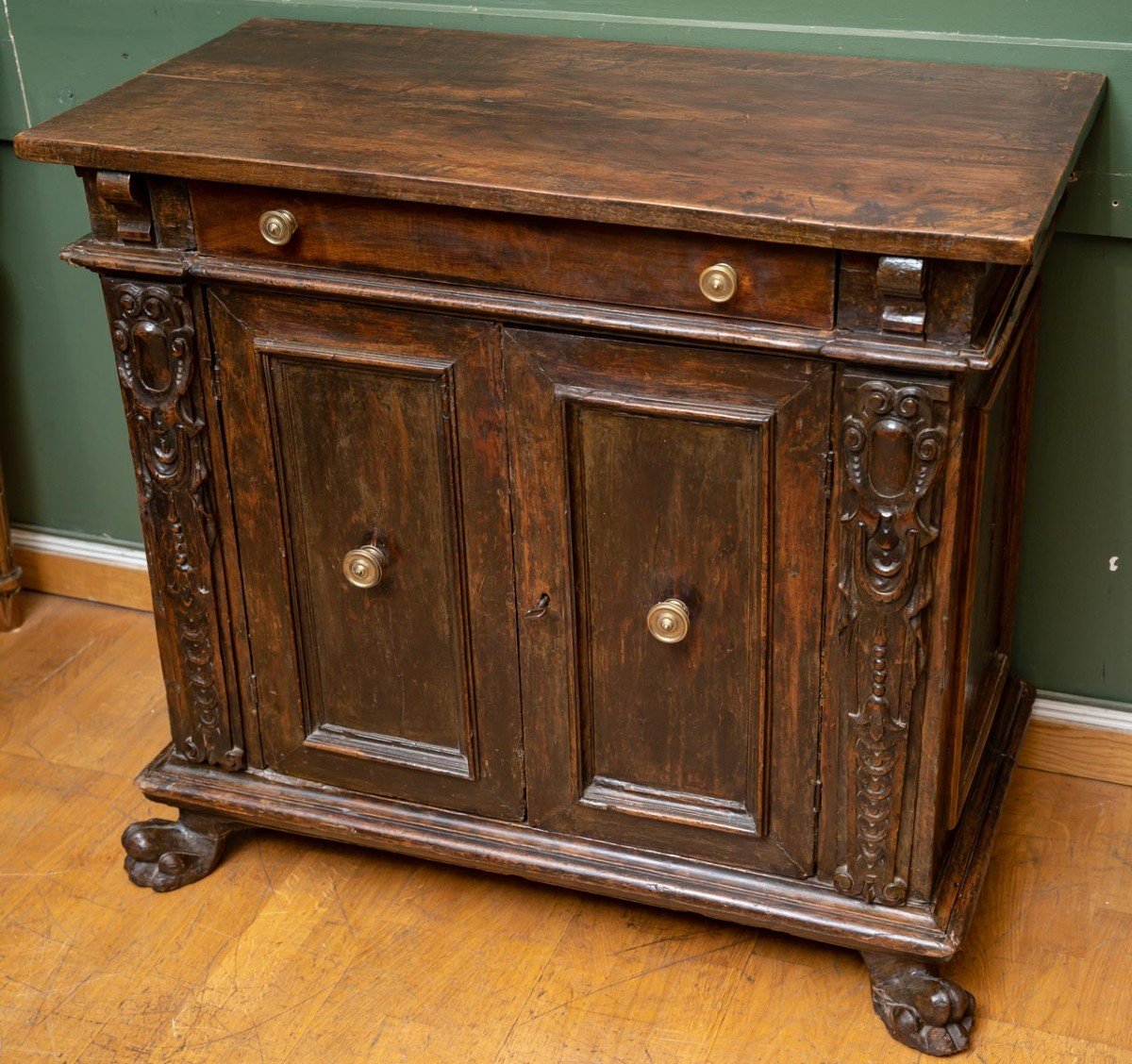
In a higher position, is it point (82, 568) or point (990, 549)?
point (990, 549)

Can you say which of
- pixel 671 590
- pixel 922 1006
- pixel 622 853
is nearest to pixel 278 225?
pixel 671 590

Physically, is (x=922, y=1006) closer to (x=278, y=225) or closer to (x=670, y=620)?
(x=670, y=620)

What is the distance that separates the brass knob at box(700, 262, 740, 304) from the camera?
1.73 meters

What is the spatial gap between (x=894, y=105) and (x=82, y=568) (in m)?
1.78

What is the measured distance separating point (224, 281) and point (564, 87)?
50 centimetres

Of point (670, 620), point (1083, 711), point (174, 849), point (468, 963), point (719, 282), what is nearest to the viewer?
point (719, 282)

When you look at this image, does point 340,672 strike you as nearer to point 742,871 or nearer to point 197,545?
point 197,545

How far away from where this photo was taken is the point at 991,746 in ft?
7.82

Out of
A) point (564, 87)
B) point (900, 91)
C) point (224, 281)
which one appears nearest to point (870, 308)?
point (900, 91)

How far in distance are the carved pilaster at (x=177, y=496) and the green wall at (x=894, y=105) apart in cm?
66

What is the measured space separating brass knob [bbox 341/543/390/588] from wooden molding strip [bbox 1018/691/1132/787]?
1.09m

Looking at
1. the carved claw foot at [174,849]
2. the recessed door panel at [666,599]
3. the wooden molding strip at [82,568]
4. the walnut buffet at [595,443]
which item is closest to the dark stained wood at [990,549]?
the walnut buffet at [595,443]

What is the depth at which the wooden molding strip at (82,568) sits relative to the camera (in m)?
3.00

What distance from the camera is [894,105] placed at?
6.45ft
